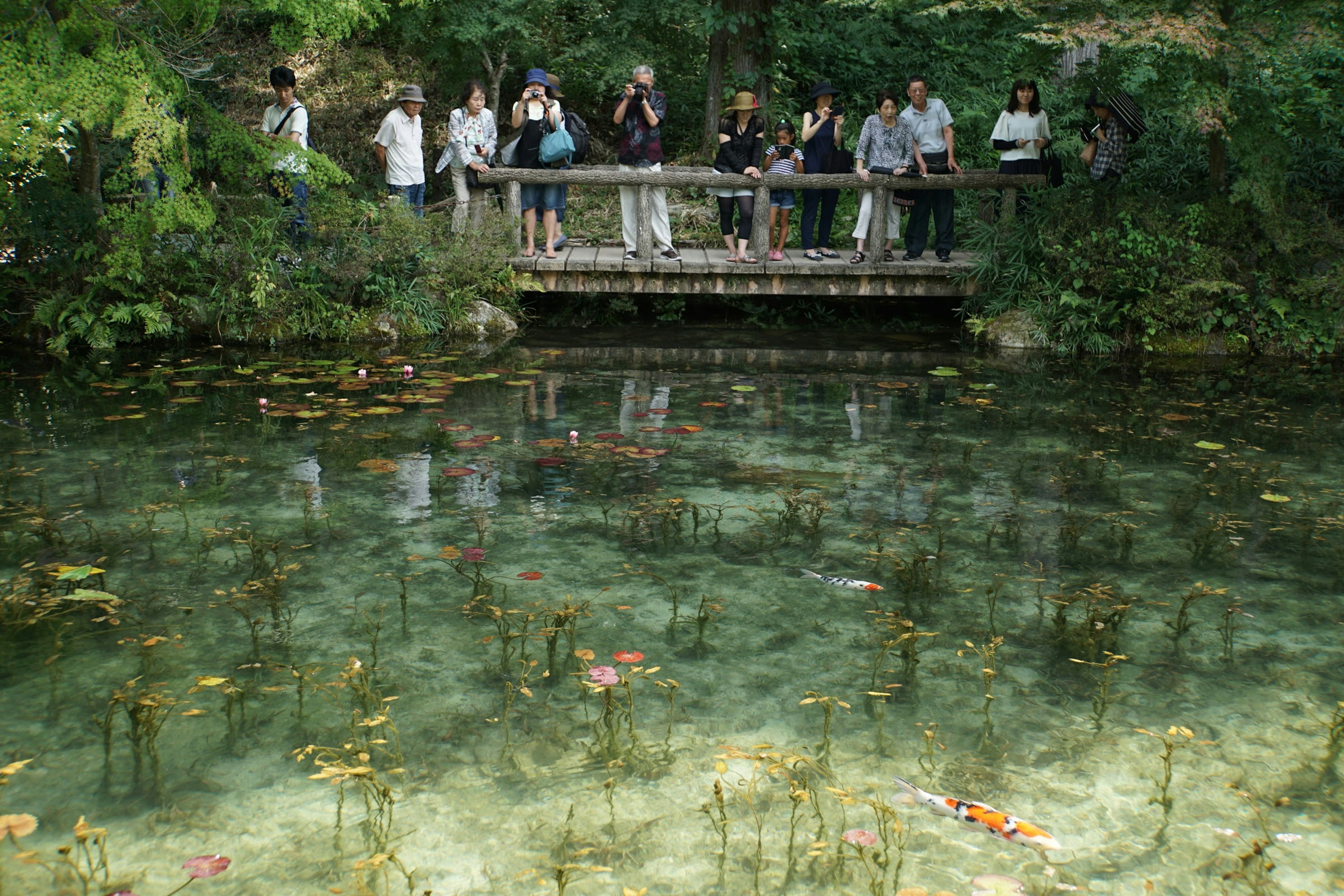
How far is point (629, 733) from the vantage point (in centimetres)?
415

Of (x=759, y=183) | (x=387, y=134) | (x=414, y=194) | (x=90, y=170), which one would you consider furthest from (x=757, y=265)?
(x=90, y=170)

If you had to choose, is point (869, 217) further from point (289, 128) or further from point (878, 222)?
point (289, 128)

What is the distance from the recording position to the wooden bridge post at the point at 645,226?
11.7 metres

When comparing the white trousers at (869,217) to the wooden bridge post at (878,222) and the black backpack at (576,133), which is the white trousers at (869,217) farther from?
the black backpack at (576,133)

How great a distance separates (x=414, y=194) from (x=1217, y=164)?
8173mm

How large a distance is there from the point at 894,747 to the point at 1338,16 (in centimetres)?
883

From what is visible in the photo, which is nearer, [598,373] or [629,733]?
[629,733]

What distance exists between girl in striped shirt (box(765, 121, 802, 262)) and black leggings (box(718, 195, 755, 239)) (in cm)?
24

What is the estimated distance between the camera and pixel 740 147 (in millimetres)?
11430

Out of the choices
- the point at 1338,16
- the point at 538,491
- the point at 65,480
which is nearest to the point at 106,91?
the point at 65,480

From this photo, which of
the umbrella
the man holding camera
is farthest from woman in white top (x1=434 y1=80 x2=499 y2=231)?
the umbrella

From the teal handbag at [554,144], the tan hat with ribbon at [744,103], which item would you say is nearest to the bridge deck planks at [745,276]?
the teal handbag at [554,144]

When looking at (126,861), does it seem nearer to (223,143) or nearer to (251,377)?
(251,377)

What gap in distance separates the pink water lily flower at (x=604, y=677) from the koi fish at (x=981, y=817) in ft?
3.71
